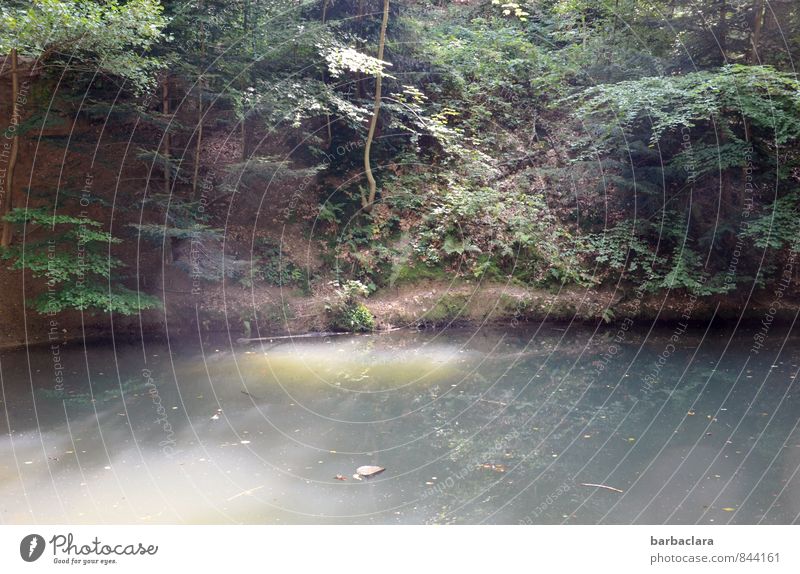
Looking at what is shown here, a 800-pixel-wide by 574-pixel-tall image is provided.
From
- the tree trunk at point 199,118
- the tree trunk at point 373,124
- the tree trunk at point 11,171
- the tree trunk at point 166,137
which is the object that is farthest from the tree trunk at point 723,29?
the tree trunk at point 11,171

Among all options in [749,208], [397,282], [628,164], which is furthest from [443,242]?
[749,208]

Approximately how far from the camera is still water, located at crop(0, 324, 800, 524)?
4.43 meters

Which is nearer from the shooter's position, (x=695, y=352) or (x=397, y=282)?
(x=695, y=352)

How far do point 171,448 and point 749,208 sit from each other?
10.6 m

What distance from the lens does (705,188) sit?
10.8 metres

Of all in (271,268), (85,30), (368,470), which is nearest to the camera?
(368,470)

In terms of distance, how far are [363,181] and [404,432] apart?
778 centimetres

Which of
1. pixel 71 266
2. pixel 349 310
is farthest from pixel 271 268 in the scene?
pixel 71 266

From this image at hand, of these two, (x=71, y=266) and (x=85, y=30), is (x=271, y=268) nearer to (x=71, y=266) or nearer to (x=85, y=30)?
(x=71, y=266)

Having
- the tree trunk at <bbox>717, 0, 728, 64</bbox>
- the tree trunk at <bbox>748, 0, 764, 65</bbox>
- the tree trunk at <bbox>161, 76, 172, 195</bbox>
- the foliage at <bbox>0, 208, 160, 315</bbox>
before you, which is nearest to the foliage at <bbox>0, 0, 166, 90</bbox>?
the tree trunk at <bbox>161, 76, 172, 195</bbox>

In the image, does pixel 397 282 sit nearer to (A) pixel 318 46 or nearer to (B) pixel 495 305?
(B) pixel 495 305

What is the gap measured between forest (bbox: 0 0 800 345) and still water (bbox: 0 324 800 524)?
4.10 feet

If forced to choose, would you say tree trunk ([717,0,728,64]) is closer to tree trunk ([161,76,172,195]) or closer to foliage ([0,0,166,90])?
foliage ([0,0,166,90])

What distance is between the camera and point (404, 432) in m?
6.07
